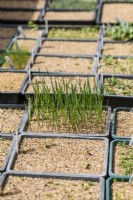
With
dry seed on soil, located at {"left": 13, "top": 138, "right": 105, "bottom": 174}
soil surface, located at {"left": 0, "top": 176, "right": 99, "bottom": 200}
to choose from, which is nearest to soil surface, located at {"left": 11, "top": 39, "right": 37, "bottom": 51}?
dry seed on soil, located at {"left": 13, "top": 138, "right": 105, "bottom": 174}

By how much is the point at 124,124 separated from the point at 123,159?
1.58ft

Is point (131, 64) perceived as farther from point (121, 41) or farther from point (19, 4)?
point (19, 4)

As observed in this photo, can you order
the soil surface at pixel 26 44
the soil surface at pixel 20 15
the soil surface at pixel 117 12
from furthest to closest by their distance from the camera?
the soil surface at pixel 20 15, the soil surface at pixel 117 12, the soil surface at pixel 26 44

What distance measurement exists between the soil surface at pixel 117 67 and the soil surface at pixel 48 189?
1.70 metres

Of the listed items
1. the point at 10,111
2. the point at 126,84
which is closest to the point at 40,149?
the point at 10,111

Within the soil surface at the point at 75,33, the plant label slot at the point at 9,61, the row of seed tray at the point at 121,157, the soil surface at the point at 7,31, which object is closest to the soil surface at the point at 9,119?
the plant label slot at the point at 9,61

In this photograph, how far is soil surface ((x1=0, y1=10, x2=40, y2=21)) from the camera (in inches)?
232

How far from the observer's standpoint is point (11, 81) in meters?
3.98

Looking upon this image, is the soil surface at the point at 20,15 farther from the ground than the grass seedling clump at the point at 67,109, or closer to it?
farther from the ground

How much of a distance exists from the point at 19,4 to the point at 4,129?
11.9 feet

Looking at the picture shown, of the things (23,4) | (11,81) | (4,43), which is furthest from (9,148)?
(23,4)

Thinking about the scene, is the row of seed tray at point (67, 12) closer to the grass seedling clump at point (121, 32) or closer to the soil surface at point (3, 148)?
the grass seedling clump at point (121, 32)

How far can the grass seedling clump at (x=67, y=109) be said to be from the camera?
314cm

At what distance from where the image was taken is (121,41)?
4883 mm
